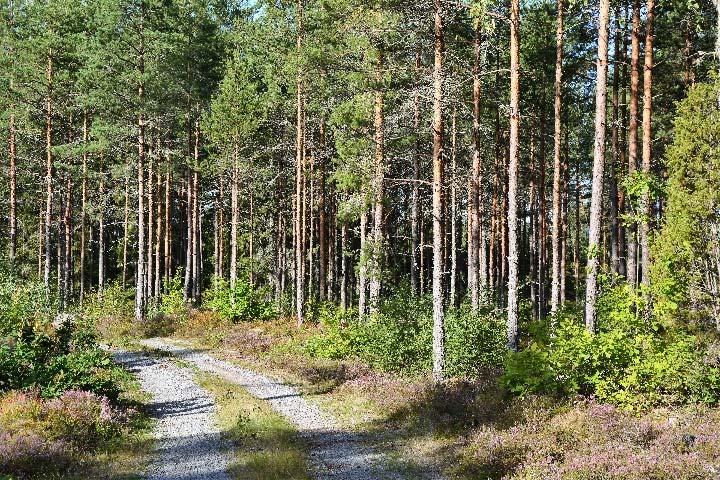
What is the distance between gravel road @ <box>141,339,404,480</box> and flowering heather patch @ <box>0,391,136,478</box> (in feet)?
5.09

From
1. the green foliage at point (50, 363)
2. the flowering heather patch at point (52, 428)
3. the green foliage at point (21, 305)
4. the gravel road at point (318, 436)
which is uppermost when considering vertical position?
the green foliage at point (21, 305)

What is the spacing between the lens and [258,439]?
12.2 m

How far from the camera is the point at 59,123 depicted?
126ft

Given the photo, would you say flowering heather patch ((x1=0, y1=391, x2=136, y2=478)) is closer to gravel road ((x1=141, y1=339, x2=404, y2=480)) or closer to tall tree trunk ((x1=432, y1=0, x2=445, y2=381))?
gravel road ((x1=141, y1=339, x2=404, y2=480))

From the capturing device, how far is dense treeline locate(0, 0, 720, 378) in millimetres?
15586

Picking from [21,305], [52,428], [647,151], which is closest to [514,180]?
[647,151]

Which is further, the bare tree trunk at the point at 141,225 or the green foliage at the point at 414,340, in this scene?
the bare tree trunk at the point at 141,225

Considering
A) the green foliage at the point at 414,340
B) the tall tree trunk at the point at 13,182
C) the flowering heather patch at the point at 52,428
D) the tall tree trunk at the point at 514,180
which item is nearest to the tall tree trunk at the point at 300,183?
the green foliage at the point at 414,340

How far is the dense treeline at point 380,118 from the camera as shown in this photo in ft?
51.1

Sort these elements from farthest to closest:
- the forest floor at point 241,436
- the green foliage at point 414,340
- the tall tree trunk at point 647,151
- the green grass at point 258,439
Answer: the green foliage at point 414,340 < the tall tree trunk at point 647,151 < the forest floor at point 241,436 < the green grass at point 258,439

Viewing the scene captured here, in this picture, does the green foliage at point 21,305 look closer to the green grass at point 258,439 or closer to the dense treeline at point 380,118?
the green grass at point 258,439

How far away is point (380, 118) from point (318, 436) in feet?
41.5

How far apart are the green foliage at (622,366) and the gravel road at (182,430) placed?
6.23 meters

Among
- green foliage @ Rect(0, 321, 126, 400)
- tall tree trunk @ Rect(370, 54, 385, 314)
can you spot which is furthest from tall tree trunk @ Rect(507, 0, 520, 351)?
green foliage @ Rect(0, 321, 126, 400)
